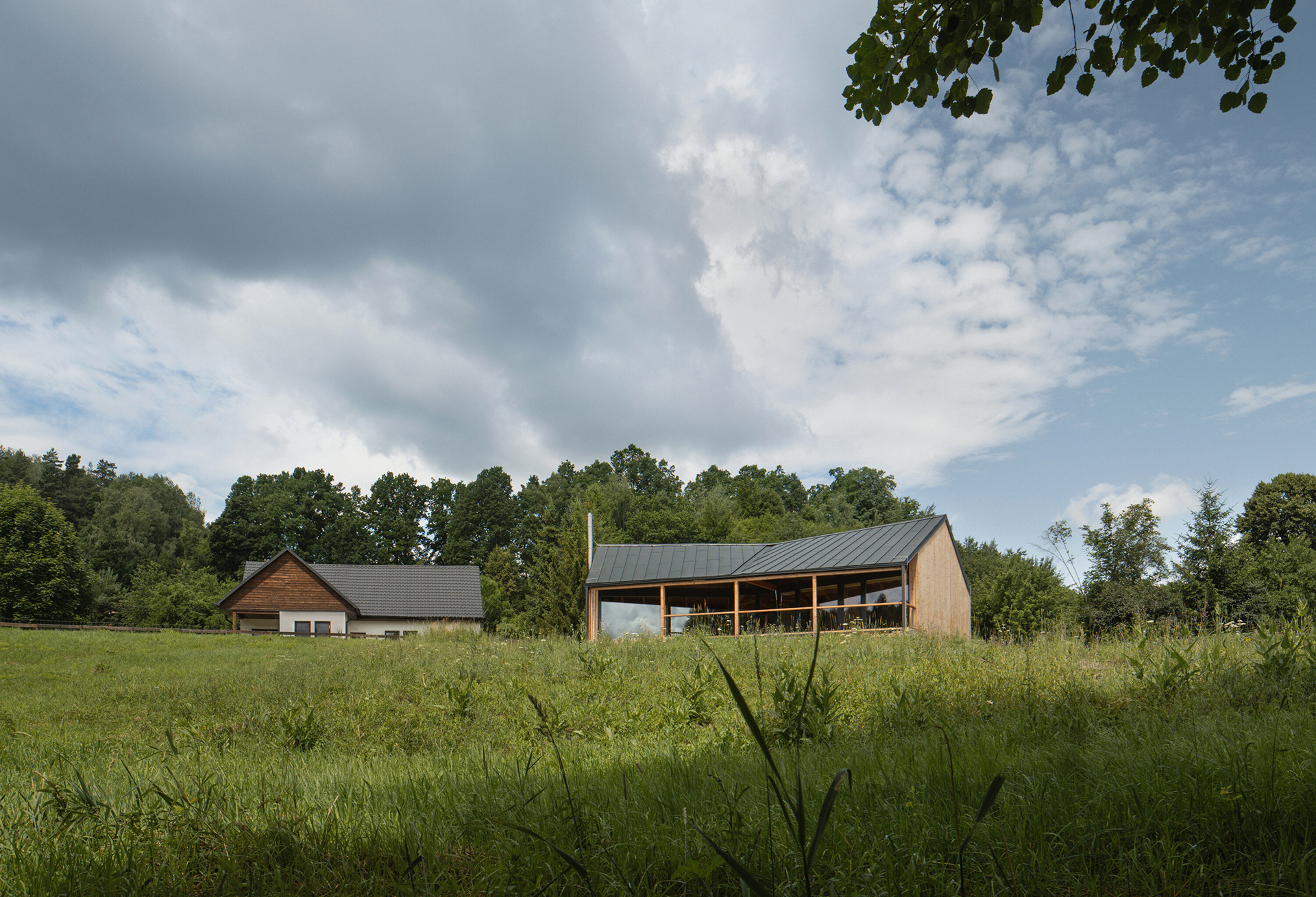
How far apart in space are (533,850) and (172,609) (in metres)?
56.8

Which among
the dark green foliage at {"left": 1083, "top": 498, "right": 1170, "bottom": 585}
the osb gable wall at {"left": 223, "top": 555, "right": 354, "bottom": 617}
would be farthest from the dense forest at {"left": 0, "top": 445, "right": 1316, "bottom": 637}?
the osb gable wall at {"left": 223, "top": 555, "right": 354, "bottom": 617}

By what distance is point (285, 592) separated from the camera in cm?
4206

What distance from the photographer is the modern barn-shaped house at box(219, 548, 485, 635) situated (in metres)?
41.5

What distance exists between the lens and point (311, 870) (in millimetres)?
2619

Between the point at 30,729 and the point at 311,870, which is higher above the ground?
the point at 311,870

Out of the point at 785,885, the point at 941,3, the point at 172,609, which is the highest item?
the point at 941,3

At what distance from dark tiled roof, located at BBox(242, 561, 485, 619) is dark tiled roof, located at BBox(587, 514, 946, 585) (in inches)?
784

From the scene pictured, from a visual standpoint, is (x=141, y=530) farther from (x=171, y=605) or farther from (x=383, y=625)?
(x=383, y=625)

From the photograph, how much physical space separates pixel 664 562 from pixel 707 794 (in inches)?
954

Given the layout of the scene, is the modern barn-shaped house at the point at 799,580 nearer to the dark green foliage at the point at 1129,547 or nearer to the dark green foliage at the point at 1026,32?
the dark green foliage at the point at 1129,547

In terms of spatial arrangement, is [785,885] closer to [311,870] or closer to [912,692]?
[311,870]

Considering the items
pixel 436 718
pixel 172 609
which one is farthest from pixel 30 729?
pixel 172 609

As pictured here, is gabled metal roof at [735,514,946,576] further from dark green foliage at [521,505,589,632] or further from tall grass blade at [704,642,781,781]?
tall grass blade at [704,642,781,781]

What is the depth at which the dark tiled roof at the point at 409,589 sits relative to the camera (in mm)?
44094
